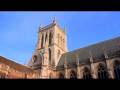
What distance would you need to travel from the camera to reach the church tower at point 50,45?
119 feet

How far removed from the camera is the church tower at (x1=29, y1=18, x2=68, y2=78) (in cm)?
3642

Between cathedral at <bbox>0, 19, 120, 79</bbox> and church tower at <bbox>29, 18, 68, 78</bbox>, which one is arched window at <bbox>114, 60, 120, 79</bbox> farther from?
church tower at <bbox>29, 18, 68, 78</bbox>

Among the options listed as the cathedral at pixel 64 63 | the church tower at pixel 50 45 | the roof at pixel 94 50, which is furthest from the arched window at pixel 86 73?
the church tower at pixel 50 45

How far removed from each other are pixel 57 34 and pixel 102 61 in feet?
56.0

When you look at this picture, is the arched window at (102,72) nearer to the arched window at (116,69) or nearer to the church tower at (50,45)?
the arched window at (116,69)

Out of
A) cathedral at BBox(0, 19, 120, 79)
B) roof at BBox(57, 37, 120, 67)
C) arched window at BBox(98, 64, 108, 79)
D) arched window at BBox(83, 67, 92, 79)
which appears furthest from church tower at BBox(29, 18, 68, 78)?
arched window at BBox(98, 64, 108, 79)

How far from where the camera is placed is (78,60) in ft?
100

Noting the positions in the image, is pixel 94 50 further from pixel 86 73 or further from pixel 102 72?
pixel 102 72

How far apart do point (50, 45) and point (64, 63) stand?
7.48 meters

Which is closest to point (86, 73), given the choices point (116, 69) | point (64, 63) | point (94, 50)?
point (116, 69)

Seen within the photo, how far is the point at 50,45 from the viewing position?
129 feet

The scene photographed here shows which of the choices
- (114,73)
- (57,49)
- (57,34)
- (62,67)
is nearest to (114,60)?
(114,73)
